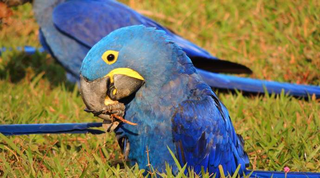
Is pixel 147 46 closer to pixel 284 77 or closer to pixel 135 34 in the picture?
pixel 135 34

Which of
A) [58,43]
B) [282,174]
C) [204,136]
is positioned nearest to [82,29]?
[58,43]

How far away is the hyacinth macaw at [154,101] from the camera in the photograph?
2.16 metres

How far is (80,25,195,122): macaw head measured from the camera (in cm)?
215

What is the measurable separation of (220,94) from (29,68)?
1.63 m

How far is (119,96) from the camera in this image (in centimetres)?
217

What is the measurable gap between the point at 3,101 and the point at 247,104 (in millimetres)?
1651

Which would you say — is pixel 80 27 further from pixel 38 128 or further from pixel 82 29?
pixel 38 128

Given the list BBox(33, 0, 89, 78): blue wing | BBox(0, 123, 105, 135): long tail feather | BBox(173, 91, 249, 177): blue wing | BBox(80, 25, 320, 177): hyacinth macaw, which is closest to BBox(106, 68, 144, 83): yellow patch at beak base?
BBox(80, 25, 320, 177): hyacinth macaw

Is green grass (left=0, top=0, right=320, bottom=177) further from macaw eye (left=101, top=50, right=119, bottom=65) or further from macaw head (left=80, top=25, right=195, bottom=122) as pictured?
macaw eye (left=101, top=50, right=119, bottom=65)

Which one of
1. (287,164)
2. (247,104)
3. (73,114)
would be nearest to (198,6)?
(247,104)

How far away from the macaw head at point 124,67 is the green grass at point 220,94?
1.15 ft

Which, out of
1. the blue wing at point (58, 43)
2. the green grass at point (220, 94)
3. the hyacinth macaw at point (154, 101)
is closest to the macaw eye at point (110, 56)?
the hyacinth macaw at point (154, 101)

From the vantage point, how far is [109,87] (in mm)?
2166

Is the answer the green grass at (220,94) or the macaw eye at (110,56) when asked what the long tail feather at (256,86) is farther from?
the macaw eye at (110,56)
